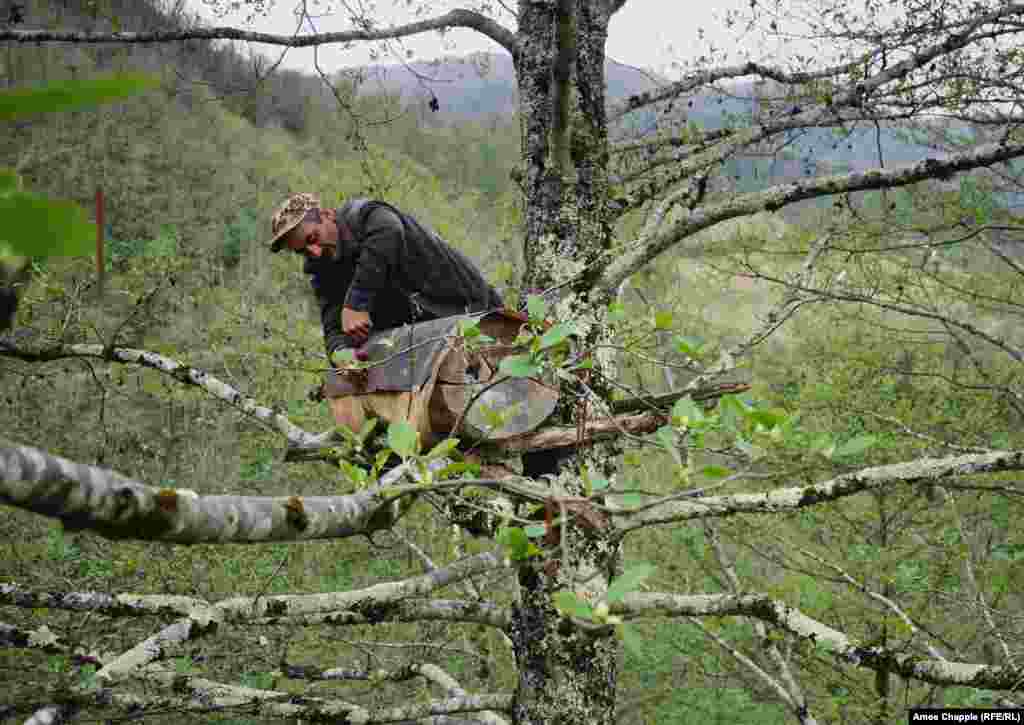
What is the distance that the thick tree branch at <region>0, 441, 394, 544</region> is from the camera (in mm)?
850

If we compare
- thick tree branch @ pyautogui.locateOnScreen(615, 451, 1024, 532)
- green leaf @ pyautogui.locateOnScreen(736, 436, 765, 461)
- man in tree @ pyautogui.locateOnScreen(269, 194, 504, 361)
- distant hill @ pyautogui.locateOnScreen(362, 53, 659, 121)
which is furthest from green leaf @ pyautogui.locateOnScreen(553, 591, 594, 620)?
distant hill @ pyautogui.locateOnScreen(362, 53, 659, 121)

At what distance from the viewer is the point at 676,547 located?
398 inches

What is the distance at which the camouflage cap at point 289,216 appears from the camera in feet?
11.6

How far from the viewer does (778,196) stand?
10.1ft

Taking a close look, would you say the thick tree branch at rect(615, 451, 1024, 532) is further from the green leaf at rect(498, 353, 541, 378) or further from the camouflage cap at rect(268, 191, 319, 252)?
the camouflage cap at rect(268, 191, 319, 252)

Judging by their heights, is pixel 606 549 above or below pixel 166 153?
below

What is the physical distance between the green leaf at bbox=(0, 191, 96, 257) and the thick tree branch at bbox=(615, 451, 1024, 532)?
2147 millimetres

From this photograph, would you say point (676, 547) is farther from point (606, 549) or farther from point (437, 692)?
point (606, 549)

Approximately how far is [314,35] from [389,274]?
1.15 m

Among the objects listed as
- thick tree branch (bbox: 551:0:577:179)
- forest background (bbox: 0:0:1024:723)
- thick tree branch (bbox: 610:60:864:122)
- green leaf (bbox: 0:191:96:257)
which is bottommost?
forest background (bbox: 0:0:1024:723)

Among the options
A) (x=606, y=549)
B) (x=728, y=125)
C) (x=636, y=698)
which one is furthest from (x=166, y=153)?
(x=606, y=549)

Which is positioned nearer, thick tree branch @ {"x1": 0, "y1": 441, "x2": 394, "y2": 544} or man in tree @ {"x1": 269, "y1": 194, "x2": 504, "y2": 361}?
thick tree branch @ {"x1": 0, "y1": 441, "x2": 394, "y2": 544}

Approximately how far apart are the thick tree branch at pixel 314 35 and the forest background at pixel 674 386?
1.20 feet

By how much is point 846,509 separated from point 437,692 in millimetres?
5767
